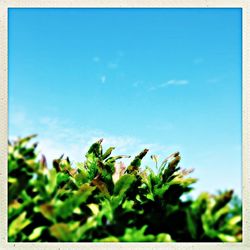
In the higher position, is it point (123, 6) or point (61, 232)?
point (123, 6)

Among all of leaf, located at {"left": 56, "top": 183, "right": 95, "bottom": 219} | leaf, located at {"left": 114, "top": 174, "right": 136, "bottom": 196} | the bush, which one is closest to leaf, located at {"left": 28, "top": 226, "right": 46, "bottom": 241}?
the bush

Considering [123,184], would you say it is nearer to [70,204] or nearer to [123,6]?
[70,204]

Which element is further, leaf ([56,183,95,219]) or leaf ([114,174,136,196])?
leaf ([114,174,136,196])

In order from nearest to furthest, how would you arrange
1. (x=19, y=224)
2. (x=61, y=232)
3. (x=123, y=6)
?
(x=61, y=232), (x=19, y=224), (x=123, y=6)

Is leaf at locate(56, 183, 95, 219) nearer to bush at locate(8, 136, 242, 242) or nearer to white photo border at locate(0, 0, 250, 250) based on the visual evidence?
bush at locate(8, 136, 242, 242)

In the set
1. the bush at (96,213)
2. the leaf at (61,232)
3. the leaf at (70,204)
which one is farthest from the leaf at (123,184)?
the leaf at (61,232)

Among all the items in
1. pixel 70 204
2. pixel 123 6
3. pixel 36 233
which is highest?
pixel 123 6

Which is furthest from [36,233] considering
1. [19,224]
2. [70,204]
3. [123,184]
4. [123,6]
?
[123,6]

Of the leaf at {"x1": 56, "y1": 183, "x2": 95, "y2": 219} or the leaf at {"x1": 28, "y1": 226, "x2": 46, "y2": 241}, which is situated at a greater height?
the leaf at {"x1": 56, "y1": 183, "x2": 95, "y2": 219}

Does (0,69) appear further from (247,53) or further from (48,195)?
(247,53)

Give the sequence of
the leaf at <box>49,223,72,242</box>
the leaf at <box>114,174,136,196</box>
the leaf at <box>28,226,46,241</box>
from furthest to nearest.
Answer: the leaf at <box>114,174,136,196</box>, the leaf at <box>28,226,46,241</box>, the leaf at <box>49,223,72,242</box>

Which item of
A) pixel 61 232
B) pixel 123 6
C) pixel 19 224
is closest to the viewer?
pixel 61 232
